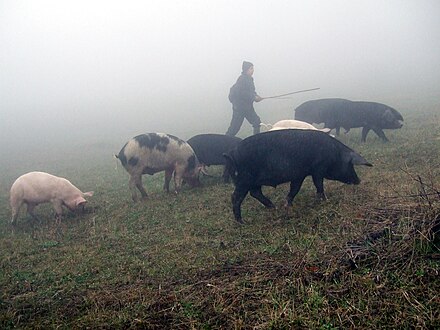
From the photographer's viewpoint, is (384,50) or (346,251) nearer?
(346,251)

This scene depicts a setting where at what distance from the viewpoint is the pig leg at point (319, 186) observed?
22.8 feet

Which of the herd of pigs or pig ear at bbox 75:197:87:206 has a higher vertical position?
the herd of pigs

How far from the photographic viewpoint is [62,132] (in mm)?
27391

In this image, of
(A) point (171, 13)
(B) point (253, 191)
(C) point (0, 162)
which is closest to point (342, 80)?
(C) point (0, 162)

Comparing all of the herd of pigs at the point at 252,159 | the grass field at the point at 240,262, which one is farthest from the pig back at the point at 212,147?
the grass field at the point at 240,262

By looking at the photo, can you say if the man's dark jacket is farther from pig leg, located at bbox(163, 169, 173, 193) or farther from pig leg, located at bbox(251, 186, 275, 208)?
pig leg, located at bbox(251, 186, 275, 208)

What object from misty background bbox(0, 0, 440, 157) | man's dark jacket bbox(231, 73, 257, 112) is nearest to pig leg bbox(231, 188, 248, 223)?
man's dark jacket bbox(231, 73, 257, 112)

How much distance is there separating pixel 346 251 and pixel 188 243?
2.31 meters

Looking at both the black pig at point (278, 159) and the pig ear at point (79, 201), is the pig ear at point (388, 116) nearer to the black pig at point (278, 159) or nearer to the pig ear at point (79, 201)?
the black pig at point (278, 159)

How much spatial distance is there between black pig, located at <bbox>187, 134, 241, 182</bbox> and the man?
112 inches

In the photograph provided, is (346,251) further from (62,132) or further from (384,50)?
(384,50)

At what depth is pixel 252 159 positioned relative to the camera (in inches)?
261

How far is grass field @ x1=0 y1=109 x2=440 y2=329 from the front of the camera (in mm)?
3926

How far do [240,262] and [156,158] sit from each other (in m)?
4.28
